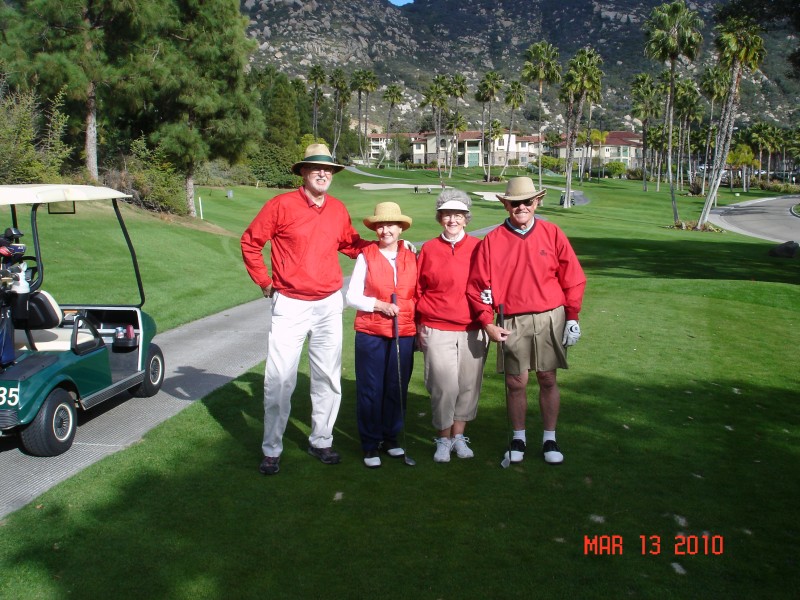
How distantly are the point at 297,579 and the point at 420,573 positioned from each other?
662mm

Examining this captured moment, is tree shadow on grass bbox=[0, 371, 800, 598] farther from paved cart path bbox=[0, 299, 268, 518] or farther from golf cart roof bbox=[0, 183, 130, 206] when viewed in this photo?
golf cart roof bbox=[0, 183, 130, 206]

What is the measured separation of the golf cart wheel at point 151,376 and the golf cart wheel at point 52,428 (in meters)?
1.43

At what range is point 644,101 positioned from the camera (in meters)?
110

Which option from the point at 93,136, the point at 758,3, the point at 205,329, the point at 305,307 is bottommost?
the point at 205,329

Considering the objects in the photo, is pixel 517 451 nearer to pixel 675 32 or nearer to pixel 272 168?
pixel 675 32

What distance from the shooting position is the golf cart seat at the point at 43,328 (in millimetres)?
6176

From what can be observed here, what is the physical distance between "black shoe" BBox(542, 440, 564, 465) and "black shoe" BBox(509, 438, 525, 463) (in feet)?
0.56

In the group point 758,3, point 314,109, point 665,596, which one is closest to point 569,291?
point 665,596

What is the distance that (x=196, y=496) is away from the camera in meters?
5.12

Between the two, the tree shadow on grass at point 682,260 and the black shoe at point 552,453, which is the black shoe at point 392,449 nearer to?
the black shoe at point 552,453

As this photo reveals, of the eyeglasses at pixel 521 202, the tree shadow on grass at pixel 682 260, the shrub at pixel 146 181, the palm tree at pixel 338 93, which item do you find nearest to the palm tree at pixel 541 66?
the tree shadow on grass at pixel 682 260

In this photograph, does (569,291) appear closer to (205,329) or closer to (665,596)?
(665,596)

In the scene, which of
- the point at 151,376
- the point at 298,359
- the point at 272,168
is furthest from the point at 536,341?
the point at 272,168

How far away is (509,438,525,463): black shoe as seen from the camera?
5.74 metres
